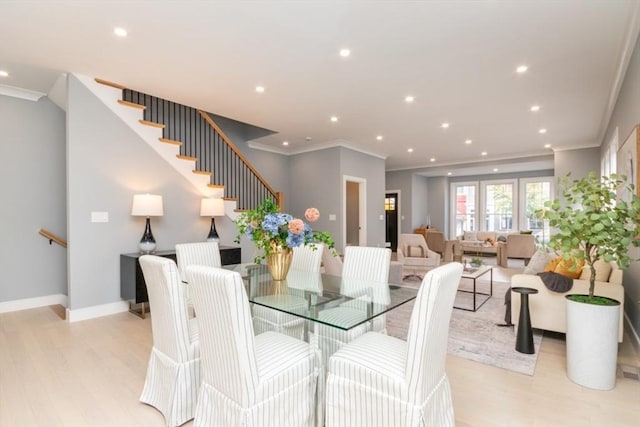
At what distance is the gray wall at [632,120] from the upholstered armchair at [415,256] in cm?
253

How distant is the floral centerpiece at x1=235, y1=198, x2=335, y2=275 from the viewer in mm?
2379

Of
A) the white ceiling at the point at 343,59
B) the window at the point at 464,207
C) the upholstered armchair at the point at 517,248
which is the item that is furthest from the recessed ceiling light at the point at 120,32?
the window at the point at 464,207

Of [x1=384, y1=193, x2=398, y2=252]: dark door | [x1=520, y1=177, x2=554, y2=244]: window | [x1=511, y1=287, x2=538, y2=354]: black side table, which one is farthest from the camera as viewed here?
[x1=384, y1=193, x2=398, y2=252]: dark door

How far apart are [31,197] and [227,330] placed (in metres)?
4.33

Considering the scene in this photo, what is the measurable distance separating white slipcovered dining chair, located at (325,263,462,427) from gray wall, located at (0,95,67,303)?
453 centimetres

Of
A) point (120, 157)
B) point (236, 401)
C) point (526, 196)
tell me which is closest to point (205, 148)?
point (120, 157)

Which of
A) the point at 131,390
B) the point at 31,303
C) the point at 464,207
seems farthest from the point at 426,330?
the point at 464,207

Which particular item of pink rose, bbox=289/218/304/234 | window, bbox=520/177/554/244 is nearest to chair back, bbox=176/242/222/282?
pink rose, bbox=289/218/304/234

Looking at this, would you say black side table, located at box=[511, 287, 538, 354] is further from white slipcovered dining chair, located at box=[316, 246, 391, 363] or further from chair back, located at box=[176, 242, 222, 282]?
chair back, located at box=[176, 242, 222, 282]

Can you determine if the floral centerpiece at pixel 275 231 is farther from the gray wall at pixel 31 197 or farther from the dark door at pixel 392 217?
the dark door at pixel 392 217

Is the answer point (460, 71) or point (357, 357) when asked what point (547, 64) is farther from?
point (357, 357)

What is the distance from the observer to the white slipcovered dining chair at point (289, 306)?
2088 millimetres

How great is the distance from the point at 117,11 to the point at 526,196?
11077mm

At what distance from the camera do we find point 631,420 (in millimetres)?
1927
